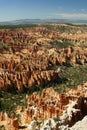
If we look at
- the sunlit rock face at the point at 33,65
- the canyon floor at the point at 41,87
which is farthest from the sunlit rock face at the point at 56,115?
the sunlit rock face at the point at 33,65

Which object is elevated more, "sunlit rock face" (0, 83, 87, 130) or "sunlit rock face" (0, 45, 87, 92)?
"sunlit rock face" (0, 83, 87, 130)

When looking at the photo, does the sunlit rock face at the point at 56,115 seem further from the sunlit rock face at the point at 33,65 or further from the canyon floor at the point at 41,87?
the sunlit rock face at the point at 33,65

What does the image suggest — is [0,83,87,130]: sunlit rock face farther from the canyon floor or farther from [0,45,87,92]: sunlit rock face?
[0,45,87,92]: sunlit rock face

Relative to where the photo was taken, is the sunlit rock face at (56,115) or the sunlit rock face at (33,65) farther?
the sunlit rock face at (33,65)

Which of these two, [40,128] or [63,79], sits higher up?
[40,128]

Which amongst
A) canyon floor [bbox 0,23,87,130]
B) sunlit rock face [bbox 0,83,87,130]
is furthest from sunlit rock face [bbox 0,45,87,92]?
sunlit rock face [bbox 0,83,87,130]

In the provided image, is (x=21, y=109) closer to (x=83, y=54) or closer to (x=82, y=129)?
(x=82, y=129)

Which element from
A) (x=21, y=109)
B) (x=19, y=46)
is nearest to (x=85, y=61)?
(x=19, y=46)

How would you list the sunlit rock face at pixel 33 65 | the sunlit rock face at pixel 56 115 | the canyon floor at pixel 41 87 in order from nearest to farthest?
the sunlit rock face at pixel 56 115
the canyon floor at pixel 41 87
the sunlit rock face at pixel 33 65
